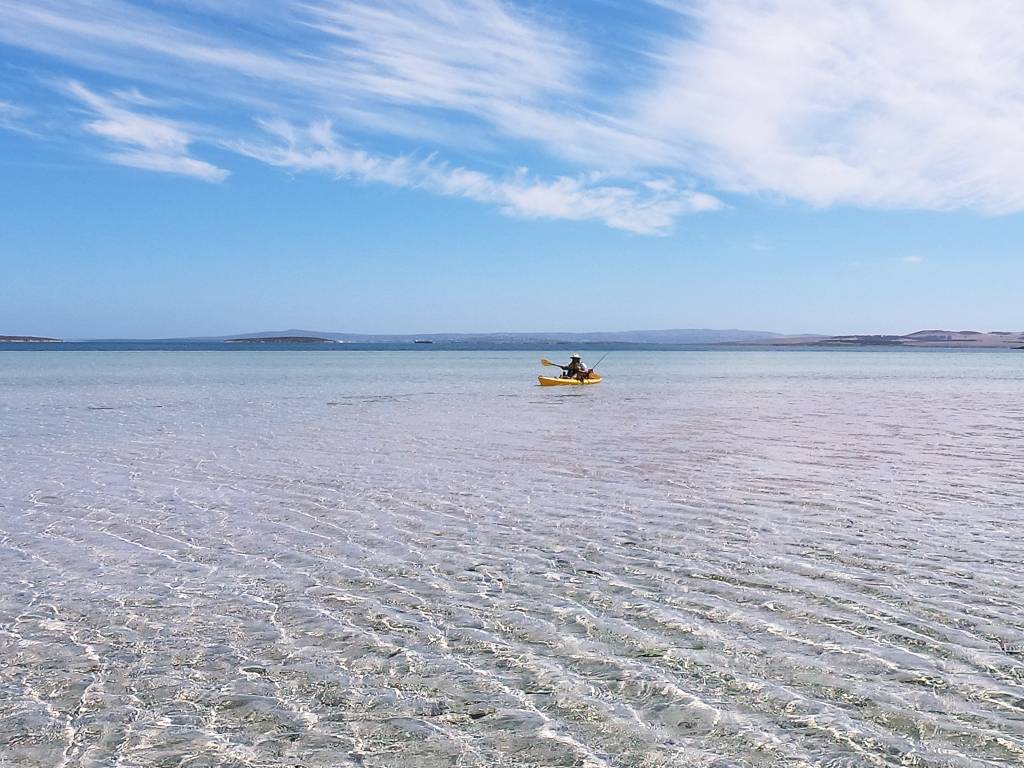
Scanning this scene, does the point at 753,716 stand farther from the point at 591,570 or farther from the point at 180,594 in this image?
the point at 180,594

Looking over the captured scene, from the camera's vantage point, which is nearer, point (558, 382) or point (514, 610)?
point (514, 610)

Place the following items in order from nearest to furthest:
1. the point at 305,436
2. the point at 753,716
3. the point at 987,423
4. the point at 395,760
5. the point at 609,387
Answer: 1. the point at 395,760
2. the point at 753,716
3. the point at 305,436
4. the point at 987,423
5. the point at 609,387

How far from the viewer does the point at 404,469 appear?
52.5 ft

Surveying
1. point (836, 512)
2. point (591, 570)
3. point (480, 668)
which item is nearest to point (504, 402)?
point (836, 512)

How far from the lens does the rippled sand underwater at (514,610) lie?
5.13 metres

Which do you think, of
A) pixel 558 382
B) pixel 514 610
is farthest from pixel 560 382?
pixel 514 610

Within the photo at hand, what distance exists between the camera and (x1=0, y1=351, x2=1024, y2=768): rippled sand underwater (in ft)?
16.8

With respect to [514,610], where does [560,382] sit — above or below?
above

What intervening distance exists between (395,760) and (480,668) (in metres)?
1.38

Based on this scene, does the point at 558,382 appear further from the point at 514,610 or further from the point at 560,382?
the point at 514,610

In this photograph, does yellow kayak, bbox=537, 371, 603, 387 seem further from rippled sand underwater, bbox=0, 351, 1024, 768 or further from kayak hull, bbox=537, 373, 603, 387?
rippled sand underwater, bbox=0, 351, 1024, 768

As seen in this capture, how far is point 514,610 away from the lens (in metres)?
7.50

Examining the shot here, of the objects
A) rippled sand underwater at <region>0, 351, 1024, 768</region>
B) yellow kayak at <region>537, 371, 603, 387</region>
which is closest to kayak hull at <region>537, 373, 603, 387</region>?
yellow kayak at <region>537, 371, 603, 387</region>

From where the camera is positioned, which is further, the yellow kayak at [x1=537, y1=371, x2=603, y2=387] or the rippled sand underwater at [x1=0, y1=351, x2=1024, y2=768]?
the yellow kayak at [x1=537, y1=371, x2=603, y2=387]
